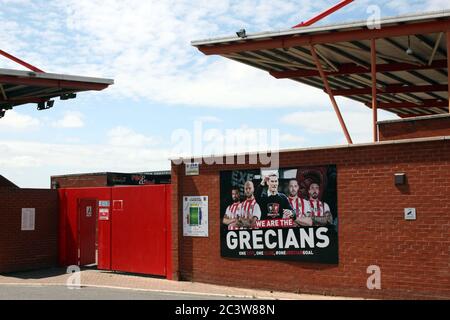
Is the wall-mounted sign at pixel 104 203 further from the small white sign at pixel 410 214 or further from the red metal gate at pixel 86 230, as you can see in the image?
the small white sign at pixel 410 214

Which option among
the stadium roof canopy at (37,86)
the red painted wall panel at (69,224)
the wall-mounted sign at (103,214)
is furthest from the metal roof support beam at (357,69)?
the red painted wall panel at (69,224)

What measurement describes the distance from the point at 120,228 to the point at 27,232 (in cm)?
328

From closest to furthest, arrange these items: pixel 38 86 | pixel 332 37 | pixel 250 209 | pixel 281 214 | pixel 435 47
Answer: pixel 281 214 → pixel 250 209 → pixel 332 37 → pixel 435 47 → pixel 38 86

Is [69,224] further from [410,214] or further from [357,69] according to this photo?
[410,214]

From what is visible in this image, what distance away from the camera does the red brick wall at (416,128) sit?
488 inches

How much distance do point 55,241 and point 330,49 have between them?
10.6 m

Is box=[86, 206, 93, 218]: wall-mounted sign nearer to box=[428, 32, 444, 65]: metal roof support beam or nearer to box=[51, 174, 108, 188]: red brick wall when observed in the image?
box=[428, 32, 444, 65]: metal roof support beam

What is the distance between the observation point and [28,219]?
1780cm

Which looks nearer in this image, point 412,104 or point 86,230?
point 86,230

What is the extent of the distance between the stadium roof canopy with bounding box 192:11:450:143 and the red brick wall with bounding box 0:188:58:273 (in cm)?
719

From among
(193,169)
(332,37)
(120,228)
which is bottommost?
(120,228)

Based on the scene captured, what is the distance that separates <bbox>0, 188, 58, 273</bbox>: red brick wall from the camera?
Result: 17219 millimetres

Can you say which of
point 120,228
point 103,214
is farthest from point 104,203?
point 120,228

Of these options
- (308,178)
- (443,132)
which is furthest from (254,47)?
(443,132)
